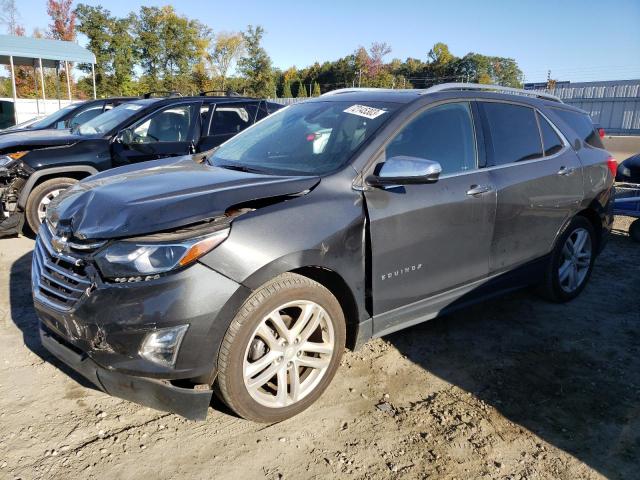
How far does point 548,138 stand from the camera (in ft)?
13.6

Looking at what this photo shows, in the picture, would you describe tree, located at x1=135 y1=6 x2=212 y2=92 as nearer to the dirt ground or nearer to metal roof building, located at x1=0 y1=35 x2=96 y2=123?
metal roof building, located at x1=0 y1=35 x2=96 y2=123

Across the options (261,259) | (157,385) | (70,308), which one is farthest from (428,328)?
(70,308)

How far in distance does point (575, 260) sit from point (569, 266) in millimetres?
110

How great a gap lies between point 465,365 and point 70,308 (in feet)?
8.23

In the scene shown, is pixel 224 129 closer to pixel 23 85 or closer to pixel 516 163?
pixel 516 163

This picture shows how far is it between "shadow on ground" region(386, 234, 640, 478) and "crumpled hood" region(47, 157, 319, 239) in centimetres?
171

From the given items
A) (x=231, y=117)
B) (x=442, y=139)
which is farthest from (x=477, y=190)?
(x=231, y=117)

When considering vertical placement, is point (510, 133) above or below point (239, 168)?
above

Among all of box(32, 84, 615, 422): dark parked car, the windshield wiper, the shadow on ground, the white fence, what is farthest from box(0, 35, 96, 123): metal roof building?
the shadow on ground

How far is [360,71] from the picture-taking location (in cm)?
6538

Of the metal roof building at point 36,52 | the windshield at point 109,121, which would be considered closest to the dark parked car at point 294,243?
the windshield at point 109,121

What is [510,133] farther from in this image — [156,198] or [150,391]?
[150,391]

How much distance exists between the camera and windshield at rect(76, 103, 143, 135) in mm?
Answer: 6637

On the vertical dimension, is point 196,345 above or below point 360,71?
below
